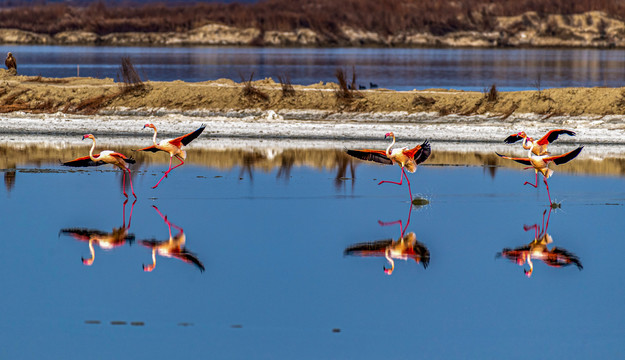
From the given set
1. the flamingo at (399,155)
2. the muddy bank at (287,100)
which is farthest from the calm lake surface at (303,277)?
the muddy bank at (287,100)

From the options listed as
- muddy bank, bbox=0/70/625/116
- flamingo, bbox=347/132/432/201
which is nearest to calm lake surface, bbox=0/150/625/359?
flamingo, bbox=347/132/432/201

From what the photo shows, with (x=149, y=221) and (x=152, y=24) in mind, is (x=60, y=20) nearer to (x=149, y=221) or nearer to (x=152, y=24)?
(x=152, y=24)

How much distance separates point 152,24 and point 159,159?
105403 millimetres

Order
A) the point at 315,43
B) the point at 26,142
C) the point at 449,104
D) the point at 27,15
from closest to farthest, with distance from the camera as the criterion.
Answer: the point at 26,142 → the point at 449,104 → the point at 315,43 → the point at 27,15

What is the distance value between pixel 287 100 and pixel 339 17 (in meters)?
96.9

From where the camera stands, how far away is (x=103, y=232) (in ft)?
42.7

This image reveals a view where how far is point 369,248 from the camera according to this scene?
12.3 m

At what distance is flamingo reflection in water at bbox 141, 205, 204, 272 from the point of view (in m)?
11.4

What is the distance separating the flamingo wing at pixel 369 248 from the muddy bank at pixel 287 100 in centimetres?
1606

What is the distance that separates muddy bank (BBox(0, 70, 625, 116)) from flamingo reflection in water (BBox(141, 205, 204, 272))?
16.7 meters

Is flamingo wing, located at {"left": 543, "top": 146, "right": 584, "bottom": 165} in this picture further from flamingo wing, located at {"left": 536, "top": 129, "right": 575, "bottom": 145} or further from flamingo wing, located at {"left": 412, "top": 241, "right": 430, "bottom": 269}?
flamingo wing, located at {"left": 412, "top": 241, "right": 430, "bottom": 269}

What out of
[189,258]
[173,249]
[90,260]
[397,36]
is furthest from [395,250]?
[397,36]

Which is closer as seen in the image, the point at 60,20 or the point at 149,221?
the point at 149,221

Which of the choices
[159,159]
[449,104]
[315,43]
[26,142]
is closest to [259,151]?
[159,159]
